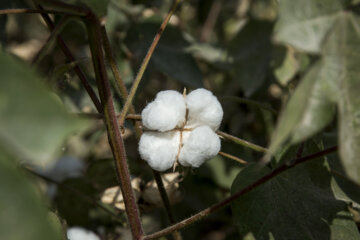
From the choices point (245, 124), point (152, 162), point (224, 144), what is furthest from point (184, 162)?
point (245, 124)

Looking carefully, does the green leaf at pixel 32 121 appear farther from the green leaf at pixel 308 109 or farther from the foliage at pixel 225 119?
the green leaf at pixel 308 109

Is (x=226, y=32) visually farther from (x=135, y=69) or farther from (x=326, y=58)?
(x=326, y=58)

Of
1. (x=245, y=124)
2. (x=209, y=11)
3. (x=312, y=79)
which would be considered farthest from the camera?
(x=209, y=11)

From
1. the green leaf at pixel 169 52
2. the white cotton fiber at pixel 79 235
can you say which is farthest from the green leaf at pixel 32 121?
the green leaf at pixel 169 52

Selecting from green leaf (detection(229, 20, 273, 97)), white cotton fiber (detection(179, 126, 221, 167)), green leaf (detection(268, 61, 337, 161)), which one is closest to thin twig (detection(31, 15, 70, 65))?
white cotton fiber (detection(179, 126, 221, 167))

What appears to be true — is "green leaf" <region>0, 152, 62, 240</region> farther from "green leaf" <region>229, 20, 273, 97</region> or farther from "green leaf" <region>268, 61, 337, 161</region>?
"green leaf" <region>229, 20, 273, 97</region>

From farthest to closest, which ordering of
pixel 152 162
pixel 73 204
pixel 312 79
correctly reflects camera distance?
pixel 73 204, pixel 152 162, pixel 312 79
